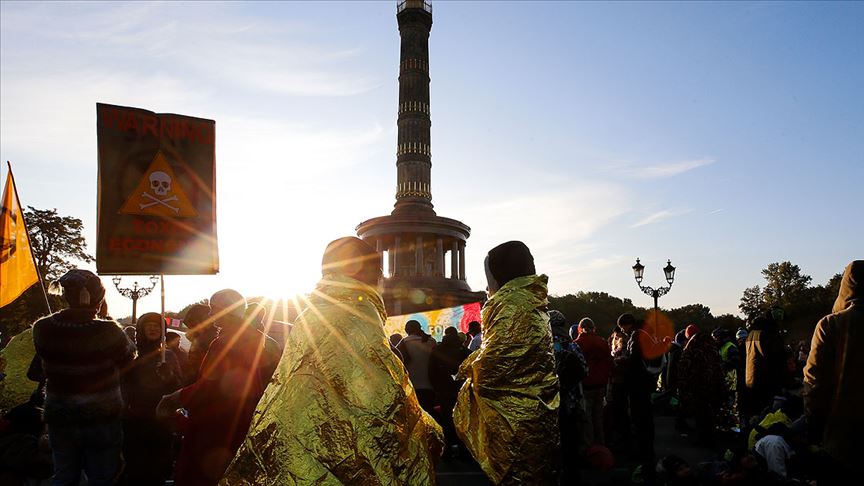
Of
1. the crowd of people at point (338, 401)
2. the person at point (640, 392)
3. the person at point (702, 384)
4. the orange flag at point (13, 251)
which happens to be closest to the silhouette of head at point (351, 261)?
the crowd of people at point (338, 401)

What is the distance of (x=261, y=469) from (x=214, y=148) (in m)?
3.52

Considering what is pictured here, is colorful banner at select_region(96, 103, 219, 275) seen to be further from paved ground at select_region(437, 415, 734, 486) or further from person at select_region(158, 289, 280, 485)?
paved ground at select_region(437, 415, 734, 486)

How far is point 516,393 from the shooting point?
146 inches

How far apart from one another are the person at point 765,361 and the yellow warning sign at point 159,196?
7.24 m

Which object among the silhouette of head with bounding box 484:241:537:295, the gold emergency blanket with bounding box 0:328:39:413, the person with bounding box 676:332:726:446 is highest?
the silhouette of head with bounding box 484:241:537:295

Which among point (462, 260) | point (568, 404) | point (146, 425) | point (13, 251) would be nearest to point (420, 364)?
point (568, 404)

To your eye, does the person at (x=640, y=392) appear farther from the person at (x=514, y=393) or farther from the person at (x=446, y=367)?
the person at (x=514, y=393)

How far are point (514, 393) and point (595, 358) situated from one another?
4.44 meters

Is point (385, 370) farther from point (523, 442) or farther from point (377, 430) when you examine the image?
point (523, 442)

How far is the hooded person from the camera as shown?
8.66ft

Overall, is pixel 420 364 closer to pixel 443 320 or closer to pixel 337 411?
pixel 337 411

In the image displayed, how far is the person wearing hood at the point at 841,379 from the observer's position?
11.4ft

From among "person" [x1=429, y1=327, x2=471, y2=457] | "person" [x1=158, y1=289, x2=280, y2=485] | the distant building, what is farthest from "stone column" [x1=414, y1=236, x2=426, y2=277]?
"person" [x1=158, y1=289, x2=280, y2=485]

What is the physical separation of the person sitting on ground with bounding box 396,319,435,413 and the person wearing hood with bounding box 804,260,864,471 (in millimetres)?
5077
